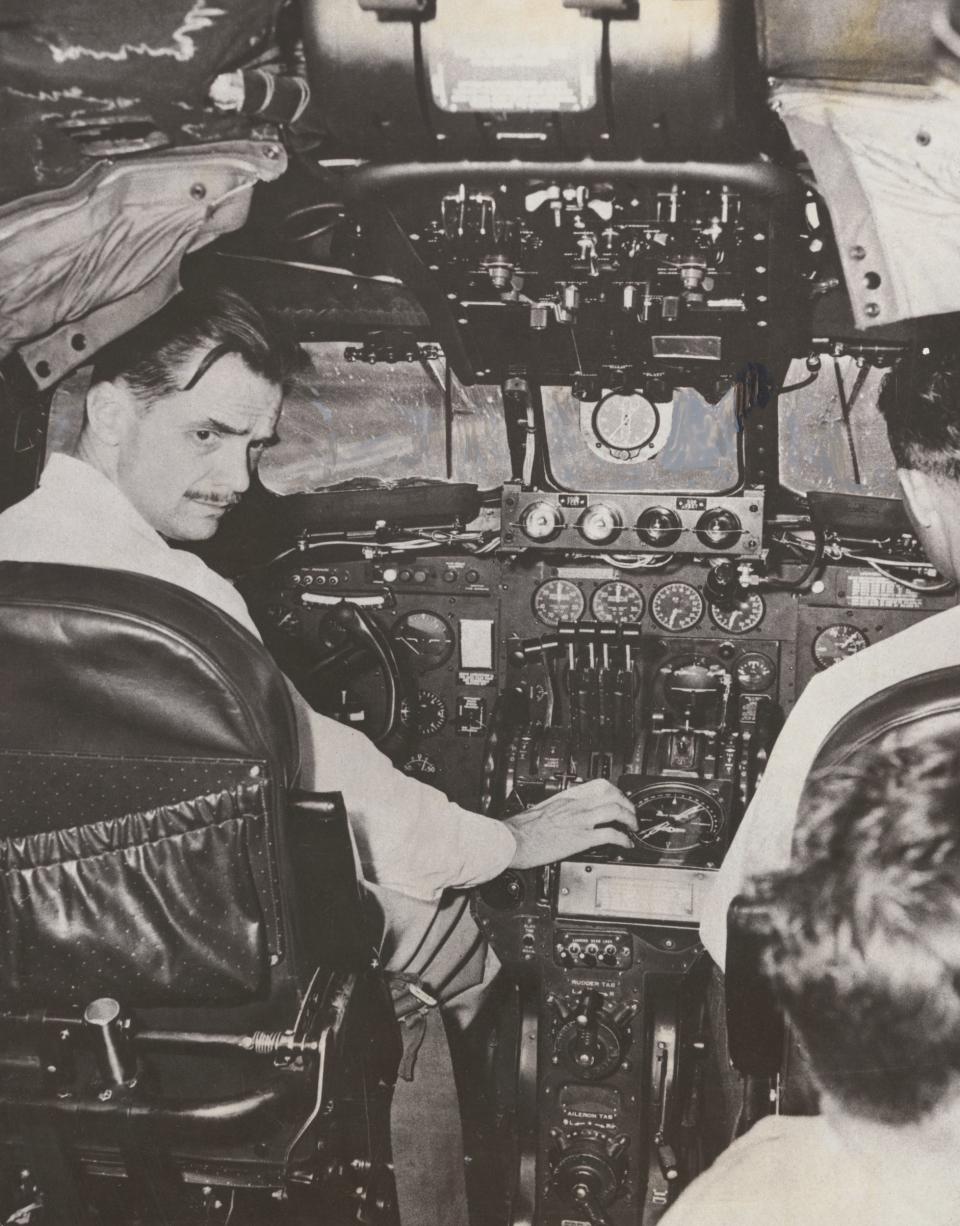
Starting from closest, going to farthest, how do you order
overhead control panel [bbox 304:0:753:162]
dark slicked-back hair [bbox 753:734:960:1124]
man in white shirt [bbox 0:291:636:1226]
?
overhead control panel [bbox 304:0:753:162]
dark slicked-back hair [bbox 753:734:960:1124]
man in white shirt [bbox 0:291:636:1226]

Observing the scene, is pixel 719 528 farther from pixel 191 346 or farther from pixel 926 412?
pixel 191 346

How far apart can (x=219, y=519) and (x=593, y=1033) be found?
143cm

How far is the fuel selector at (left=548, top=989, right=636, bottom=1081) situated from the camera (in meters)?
2.43

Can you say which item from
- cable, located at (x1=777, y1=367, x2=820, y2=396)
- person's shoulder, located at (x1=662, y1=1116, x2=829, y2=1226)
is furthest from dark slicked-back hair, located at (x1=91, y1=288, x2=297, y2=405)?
person's shoulder, located at (x1=662, y1=1116, x2=829, y2=1226)

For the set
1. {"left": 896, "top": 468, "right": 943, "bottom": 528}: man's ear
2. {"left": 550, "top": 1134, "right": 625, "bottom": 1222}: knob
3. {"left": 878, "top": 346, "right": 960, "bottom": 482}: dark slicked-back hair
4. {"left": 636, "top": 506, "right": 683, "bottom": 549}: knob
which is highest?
{"left": 878, "top": 346, "right": 960, "bottom": 482}: dark slicked-back hair

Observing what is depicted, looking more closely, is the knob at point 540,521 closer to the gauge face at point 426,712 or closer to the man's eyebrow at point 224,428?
the gauge face at point 426,712

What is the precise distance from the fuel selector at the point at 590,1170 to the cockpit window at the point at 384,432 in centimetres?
154

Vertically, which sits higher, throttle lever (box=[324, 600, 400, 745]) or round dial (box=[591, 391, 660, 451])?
round dial (box=[591, 391, 660, 451])

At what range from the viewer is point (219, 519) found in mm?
2279

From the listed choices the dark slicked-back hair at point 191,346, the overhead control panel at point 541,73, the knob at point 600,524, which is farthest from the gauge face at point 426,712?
the overhead control panel at point 541,73

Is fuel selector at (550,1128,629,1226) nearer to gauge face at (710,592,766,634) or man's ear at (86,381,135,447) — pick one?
gauge face at (710,592,766,634)

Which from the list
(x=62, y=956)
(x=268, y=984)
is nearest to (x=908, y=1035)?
(x=268, y=984)

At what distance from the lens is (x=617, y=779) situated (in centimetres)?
240

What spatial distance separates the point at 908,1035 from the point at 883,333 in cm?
131
